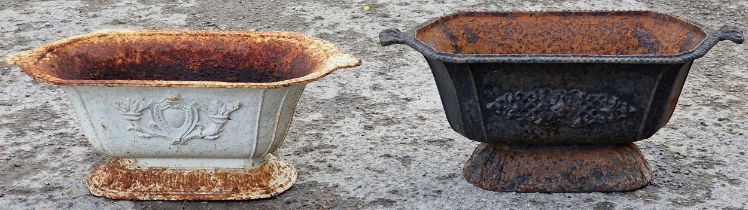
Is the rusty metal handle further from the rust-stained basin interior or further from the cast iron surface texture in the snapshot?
the rust-stained basin interior

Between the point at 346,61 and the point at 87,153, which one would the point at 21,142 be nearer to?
the point at 87,153

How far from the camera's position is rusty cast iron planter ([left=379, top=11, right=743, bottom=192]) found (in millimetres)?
3842

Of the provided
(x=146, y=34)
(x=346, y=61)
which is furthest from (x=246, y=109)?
(x=146, y=34)

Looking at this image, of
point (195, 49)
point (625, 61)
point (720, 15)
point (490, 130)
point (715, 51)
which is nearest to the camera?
point (625, 61)

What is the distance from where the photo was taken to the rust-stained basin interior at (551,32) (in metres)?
4.31

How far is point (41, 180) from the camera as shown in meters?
4.34

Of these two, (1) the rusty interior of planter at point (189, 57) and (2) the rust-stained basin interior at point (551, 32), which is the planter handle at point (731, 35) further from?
(1) the rusty interior of planter at point (189, 57)

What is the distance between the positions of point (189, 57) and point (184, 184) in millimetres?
511

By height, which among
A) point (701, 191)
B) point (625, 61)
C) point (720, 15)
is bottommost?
point (720, 15)

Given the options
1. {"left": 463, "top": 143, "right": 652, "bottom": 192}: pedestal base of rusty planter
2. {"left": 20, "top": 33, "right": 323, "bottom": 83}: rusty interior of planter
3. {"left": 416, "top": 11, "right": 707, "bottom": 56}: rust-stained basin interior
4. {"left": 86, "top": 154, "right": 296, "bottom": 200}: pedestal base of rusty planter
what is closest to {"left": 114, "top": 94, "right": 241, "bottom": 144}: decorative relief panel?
{"left": 86, "top": 154, "right": 296, "bottom": 200}: pedestal base of rusty planter

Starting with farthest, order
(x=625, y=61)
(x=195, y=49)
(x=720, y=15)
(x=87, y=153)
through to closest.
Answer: (x=720, y=15)
(x=87, y=153)
(x=195, y=49)
(x=625, y=61)

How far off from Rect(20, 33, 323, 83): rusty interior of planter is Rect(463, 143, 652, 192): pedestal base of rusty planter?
0.87 metres

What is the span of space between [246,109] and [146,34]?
667 mm

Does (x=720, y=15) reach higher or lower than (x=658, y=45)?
lower
